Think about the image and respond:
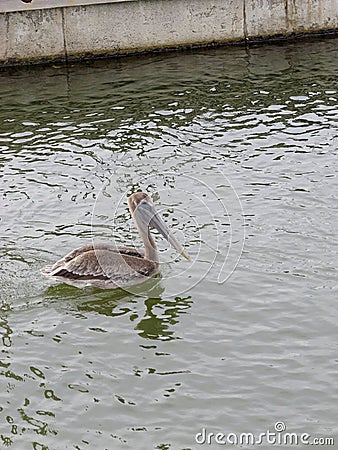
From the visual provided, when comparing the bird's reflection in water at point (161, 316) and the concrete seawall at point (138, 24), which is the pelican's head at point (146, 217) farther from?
the concrete seawall at point (138, 24)

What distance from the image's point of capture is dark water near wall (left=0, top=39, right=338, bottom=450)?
7246mm

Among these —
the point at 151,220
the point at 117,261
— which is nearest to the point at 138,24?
the point at 151,220

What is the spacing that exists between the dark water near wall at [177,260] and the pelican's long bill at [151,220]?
33 centimetres

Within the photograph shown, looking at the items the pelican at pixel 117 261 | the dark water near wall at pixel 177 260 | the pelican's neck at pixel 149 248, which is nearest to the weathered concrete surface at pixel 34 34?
the dark water near wall at pixel 177 260

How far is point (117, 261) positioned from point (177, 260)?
2.77 ft

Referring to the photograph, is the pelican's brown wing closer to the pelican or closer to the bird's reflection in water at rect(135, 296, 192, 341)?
the pelican

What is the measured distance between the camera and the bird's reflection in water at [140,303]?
862 centimetres

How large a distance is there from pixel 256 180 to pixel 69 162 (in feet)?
8.81

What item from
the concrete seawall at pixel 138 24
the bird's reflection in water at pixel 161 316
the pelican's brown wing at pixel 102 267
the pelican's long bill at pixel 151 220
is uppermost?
the concrete seawall at pixel 138 24

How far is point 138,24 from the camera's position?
1784cm

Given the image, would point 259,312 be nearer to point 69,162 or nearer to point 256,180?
point 256,180

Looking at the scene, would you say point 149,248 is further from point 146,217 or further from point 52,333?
point 52,333

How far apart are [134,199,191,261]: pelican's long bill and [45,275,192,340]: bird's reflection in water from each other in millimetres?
385

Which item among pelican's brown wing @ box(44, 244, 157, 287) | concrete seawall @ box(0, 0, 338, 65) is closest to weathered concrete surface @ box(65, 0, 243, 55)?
concrete seawall @ box(0, 0, 338, 65)
